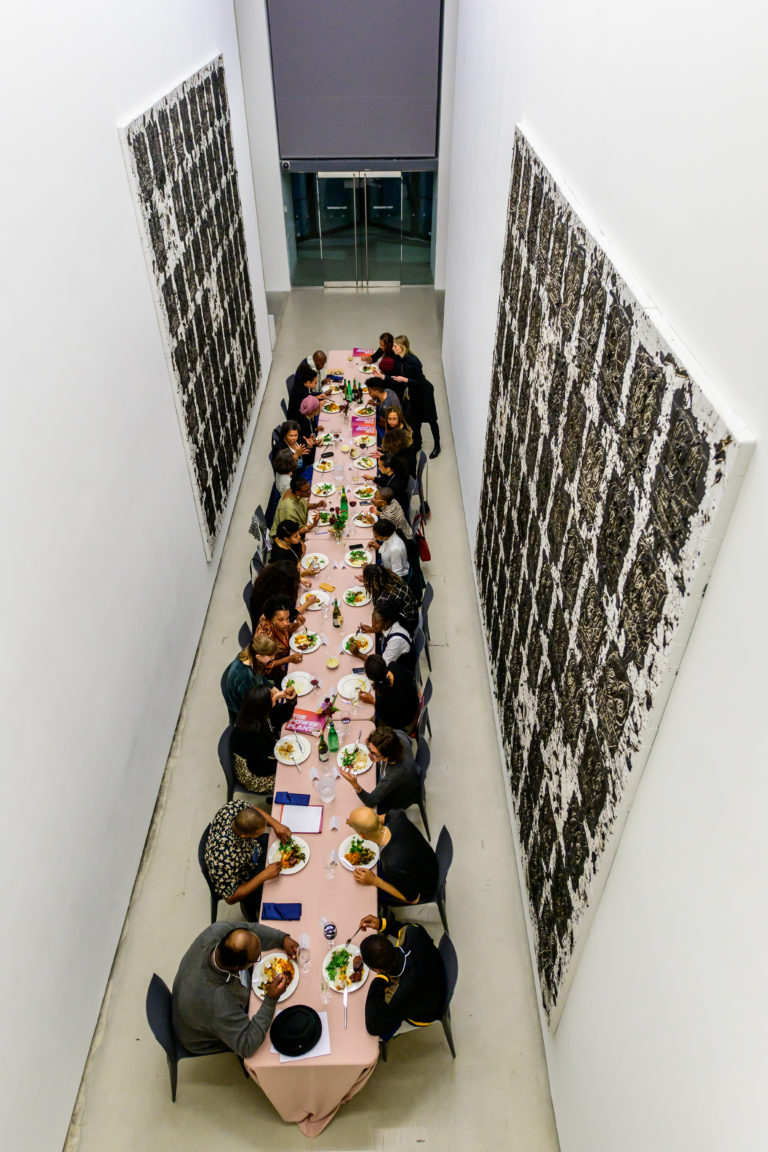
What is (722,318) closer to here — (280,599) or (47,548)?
(47,548)

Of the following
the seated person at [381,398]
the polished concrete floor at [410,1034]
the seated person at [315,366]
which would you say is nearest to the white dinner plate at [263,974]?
the polished concrete floor at [410,1034]

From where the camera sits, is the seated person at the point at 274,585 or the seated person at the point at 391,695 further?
the seated person at the point at 274,585

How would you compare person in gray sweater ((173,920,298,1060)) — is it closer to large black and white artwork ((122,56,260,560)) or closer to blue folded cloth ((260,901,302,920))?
blue folded cloth ((260,901,302,920))

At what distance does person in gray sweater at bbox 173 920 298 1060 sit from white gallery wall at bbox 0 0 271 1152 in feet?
2.47

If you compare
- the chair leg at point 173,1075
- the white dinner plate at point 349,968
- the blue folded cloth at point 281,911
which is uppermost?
the blue folded cloth at point 281,911

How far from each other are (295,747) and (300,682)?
615 millimetres

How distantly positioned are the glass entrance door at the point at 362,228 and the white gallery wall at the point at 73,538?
7.81m

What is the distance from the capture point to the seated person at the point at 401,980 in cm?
387

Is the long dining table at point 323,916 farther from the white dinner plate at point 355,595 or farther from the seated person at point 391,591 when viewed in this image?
the seated person at point 391,591

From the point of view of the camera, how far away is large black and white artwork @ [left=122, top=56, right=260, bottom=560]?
A: 20.0ft

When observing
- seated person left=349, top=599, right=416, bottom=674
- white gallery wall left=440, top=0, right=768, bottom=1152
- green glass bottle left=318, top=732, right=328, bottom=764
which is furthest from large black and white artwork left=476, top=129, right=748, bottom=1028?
green glass bottle left=318, top=732, right=328, bottom=764

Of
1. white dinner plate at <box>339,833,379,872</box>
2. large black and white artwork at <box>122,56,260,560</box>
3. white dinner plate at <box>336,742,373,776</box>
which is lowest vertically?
white dinner plate at <box>339,833,379,872</box>

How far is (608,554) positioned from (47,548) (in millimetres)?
2994

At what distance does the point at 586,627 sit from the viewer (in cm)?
357
